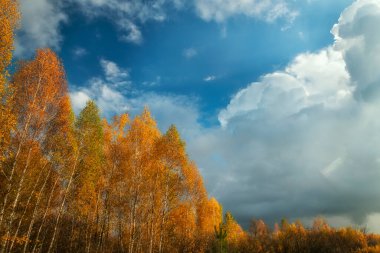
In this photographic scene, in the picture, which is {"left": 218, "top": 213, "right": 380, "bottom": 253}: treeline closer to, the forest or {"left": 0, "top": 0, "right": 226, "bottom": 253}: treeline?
the forest

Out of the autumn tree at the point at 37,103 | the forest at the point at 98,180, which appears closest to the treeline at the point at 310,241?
the forest at the point at 98,180

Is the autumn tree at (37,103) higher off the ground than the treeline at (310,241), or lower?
higher

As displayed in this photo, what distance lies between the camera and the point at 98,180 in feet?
88.2

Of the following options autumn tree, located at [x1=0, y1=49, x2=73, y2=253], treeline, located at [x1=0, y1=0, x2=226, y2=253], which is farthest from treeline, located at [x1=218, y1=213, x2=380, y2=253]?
autumn tree, located at [x1=0, y1=49, x2=73, y2=253]

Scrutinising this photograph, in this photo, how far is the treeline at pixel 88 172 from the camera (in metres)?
18.2

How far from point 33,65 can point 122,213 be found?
14.4 meters

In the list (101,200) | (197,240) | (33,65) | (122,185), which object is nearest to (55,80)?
(33,65)

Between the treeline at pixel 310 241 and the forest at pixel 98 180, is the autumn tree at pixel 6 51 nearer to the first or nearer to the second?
the forest at pixel 98 180

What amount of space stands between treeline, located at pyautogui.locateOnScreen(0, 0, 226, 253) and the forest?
63 mm

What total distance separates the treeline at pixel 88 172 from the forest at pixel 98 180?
0.21ft

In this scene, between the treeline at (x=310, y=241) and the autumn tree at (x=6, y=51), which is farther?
the treeline at (x=310, y=241)

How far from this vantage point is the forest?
698 inches

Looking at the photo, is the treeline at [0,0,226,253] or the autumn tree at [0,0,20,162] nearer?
the autumn tree at [0,0,20,162]

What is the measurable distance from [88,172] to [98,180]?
4.53 metres
